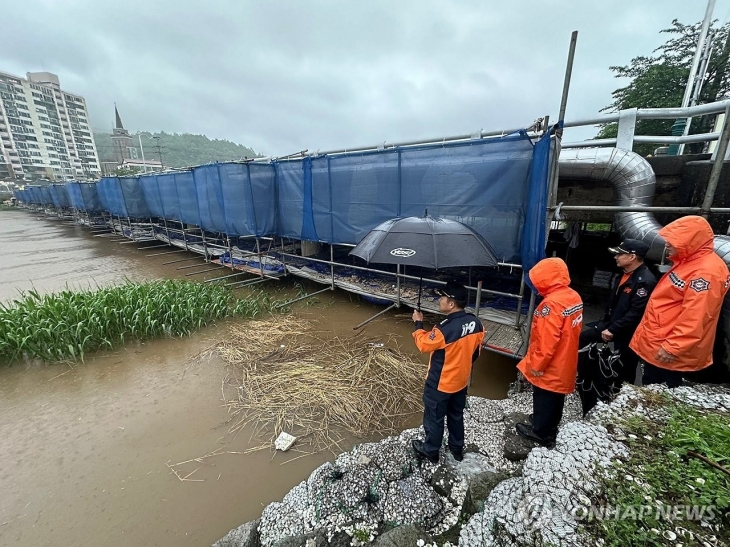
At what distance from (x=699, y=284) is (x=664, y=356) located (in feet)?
1.95

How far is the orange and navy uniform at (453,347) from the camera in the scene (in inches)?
93.6

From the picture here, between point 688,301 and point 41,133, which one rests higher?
point 41,133

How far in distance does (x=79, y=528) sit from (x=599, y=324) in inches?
191

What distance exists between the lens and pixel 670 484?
1406mm

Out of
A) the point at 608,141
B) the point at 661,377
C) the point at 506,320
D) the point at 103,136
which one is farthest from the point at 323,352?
the point at 103,136

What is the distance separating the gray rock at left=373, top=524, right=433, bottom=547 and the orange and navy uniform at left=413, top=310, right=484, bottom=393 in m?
0.91

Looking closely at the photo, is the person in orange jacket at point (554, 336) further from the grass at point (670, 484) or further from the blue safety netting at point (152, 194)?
the blue safety netting at point (152, 194)

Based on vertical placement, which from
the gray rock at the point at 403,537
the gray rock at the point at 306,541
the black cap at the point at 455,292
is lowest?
the gray rock at the point at 306,541

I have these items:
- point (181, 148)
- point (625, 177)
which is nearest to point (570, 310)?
point (625, 177)

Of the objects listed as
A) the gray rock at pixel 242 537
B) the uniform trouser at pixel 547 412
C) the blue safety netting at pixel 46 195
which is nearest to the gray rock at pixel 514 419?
the uniform trouser at pixel 547 412

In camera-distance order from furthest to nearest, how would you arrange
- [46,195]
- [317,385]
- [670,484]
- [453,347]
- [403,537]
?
[46,195] < [317,385] < [453,347] < [403,537] < [670,484]

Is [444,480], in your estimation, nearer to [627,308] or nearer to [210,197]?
[627,308]

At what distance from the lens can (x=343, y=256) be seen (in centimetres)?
838

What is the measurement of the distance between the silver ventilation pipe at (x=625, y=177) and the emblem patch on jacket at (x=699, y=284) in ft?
6.70
